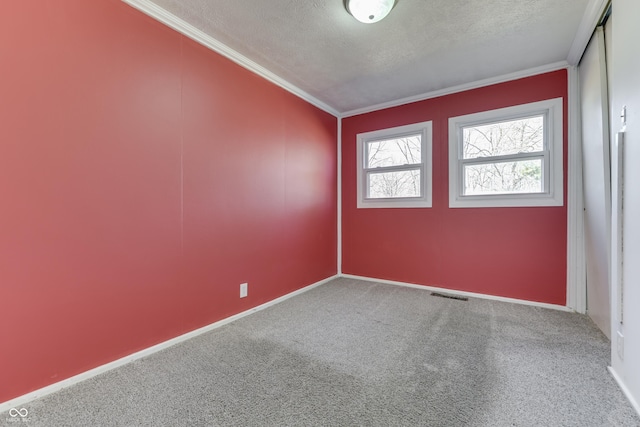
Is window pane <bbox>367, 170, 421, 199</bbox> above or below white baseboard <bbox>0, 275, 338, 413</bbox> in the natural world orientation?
above

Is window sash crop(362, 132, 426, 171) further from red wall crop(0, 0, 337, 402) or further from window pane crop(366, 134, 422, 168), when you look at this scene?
red wall crop(0, 0, 337, 402)

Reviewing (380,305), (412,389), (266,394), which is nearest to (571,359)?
(412,389)

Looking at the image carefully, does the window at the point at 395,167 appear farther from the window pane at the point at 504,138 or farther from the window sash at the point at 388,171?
the window pane at the point at 504,138

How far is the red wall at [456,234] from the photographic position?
2.84 m

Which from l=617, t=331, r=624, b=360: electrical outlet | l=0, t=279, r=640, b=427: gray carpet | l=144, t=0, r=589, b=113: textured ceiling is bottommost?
l=0, t=279, r=640, b=427: gray carpet

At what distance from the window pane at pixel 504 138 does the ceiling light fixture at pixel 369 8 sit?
198 centimetres

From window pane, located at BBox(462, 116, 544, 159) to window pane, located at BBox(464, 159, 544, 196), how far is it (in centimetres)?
14

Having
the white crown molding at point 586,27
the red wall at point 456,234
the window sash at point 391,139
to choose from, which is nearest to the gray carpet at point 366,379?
the red wall at point 456,234

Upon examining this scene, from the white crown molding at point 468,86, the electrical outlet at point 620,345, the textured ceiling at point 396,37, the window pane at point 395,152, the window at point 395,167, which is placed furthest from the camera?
the window pane at point 395,152

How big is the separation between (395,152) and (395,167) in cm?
23

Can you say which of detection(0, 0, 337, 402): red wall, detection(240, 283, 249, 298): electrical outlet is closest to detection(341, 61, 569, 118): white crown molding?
detection(0, 0, 337, 402): red wall

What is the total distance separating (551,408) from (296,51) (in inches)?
125

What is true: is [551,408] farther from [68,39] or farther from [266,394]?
[68,39]

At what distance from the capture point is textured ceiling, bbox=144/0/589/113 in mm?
1965
